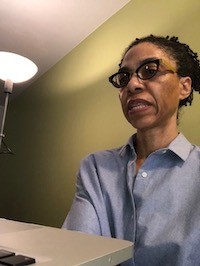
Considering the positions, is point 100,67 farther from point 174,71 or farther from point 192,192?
point 192,192

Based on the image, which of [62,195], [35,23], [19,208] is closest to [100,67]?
[35,23]

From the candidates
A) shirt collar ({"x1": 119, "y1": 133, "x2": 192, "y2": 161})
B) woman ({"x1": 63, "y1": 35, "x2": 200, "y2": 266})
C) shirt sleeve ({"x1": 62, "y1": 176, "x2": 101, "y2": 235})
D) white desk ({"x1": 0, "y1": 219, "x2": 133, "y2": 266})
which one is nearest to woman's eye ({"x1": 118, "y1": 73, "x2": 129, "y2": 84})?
woman ({"x1": 63, "y1": 35, "x2": 200, "y2": 266})

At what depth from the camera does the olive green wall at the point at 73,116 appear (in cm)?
99

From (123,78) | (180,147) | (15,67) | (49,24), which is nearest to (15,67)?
(15,67)

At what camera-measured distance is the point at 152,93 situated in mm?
691

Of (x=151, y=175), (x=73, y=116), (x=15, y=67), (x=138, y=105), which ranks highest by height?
(x=15, y=67)

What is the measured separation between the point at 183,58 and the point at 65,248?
661 millimetres

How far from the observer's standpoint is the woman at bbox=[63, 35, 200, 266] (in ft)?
1.86

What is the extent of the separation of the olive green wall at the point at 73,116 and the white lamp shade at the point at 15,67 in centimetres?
26

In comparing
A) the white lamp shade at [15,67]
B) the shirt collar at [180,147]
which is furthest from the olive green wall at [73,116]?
the white lamp shade at [15,67]

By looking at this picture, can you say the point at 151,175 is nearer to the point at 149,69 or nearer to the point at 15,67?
the point at 149,69

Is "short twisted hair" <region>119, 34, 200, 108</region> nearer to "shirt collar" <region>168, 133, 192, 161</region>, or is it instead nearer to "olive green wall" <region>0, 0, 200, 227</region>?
"olive green wall" <region>0, 0, 200, 227</region>

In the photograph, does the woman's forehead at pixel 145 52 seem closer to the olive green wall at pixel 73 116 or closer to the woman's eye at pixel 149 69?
the woman's eye at pixel 149 69

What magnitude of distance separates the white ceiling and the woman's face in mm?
560
